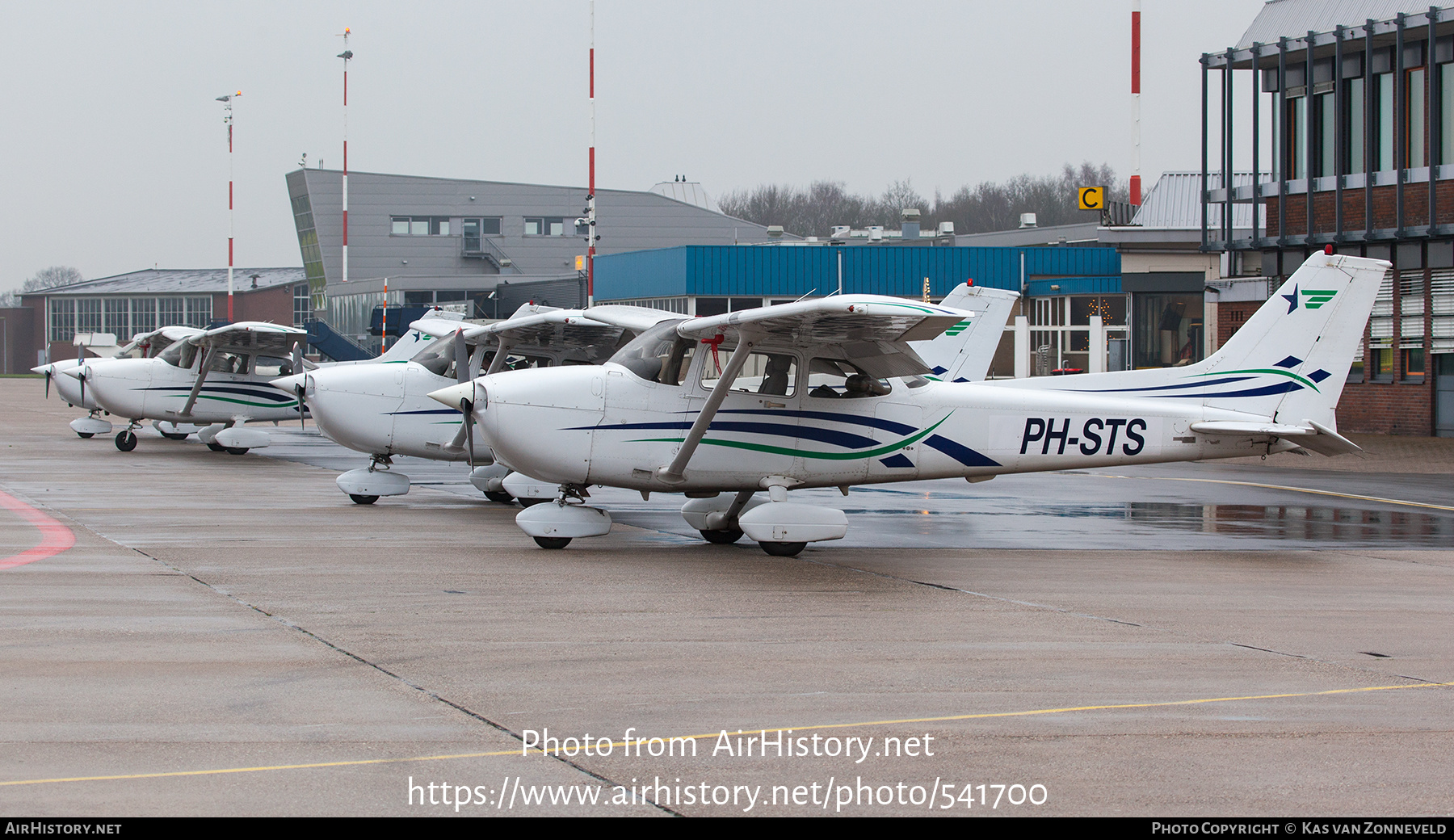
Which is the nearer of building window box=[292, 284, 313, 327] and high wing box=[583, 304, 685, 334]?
high wing box=[583, 304, 685, 334]

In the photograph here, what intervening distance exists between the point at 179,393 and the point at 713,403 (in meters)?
14.6

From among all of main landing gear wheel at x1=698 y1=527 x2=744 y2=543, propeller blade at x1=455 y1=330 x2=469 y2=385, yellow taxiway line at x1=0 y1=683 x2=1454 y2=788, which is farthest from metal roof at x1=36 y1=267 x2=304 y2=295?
yellow taxiway line at x1=0 y1=683 x2=1454 y2=788

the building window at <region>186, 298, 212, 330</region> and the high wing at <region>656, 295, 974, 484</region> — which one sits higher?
the building window at <region>186, 298, 212, 330</region>

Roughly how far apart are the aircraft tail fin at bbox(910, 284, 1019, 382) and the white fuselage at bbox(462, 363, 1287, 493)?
15.5 feet

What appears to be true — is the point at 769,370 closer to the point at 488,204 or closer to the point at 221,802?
the point at 221,802

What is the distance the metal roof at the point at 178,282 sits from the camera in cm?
10588

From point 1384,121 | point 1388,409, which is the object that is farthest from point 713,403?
point 1384,121

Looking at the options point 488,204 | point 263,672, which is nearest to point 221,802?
point 263,672

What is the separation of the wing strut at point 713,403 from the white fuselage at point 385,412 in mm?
4359

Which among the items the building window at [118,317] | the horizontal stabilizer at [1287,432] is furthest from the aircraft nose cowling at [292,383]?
the building window at [118,317]

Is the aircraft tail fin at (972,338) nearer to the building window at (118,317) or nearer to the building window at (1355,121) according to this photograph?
the building window at (1355,121)

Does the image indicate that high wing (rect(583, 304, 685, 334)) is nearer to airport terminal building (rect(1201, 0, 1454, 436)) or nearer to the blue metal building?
airport terminal building (rect(1201, 0, 1454, 436))

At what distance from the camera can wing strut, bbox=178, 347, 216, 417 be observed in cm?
2139

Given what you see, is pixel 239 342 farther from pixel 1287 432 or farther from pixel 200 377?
pixel 1287 432
